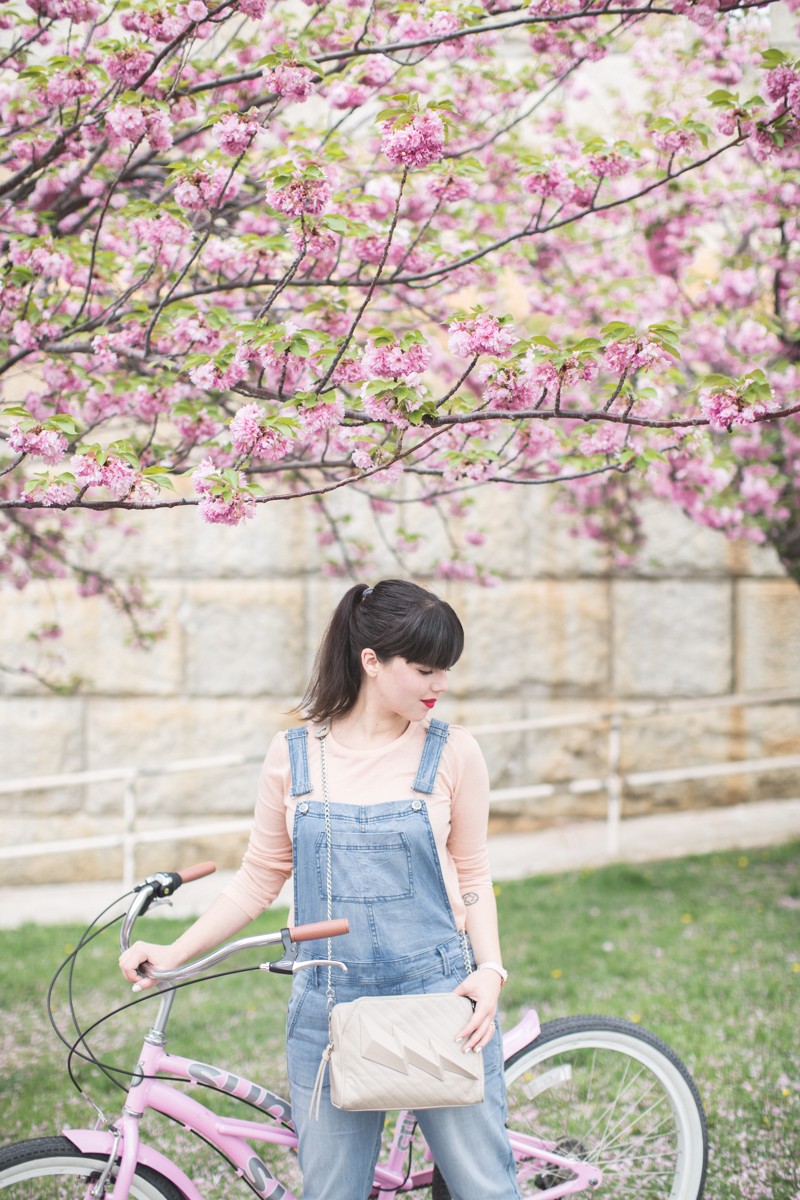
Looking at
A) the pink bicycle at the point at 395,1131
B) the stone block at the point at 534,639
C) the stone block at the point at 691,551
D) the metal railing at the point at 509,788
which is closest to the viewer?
the pink bicycle at the point at 395,1131

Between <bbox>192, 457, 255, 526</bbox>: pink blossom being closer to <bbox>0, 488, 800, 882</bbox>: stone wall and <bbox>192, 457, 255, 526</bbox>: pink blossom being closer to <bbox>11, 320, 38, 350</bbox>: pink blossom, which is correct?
<bbox>11, 320, 38, 350</bbox>: pink blossom

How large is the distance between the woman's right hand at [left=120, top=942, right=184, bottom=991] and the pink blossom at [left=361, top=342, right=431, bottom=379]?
4.45 ft

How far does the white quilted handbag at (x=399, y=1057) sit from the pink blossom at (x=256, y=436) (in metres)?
1.30

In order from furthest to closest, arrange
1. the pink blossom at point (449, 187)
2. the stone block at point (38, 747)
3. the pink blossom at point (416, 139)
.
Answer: the stone block at point (38, 747) < the pink blossom at point (449, 187) < the pink blossom at point (416, 139)

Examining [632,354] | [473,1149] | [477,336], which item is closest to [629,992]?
[473,1149]

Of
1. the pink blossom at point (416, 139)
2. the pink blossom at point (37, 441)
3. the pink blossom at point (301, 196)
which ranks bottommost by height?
the pink blossom at point (37, 441)

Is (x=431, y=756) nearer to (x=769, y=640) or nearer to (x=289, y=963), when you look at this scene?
(x=289, y=963)

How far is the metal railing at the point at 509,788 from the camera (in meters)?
6.44

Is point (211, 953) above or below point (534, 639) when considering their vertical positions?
below

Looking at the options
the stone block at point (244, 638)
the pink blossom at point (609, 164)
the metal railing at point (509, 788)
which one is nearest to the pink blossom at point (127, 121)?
the pink blossom at point (609, 164)

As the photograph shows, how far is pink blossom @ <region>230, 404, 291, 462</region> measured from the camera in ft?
8.61

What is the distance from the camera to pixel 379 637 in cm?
219

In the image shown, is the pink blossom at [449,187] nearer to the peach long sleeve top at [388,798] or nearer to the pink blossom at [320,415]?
the pink blossom at [320,415]

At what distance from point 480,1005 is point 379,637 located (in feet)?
2.41
